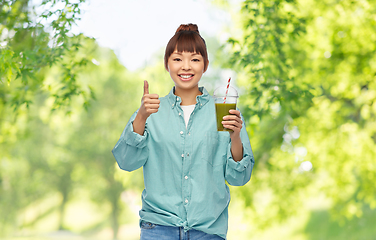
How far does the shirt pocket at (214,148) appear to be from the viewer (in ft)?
5.98

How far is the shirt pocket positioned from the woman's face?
31cm

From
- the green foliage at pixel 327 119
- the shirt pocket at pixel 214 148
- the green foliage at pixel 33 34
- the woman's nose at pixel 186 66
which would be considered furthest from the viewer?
the green foliage at pixel 327 119

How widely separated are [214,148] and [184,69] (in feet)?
1.45

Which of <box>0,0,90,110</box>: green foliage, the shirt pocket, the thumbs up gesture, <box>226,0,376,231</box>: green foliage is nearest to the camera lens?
the thumbs up gesture

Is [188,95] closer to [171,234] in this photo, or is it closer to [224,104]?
[224,104]

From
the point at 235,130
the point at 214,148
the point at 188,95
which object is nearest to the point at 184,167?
the point at 214,148

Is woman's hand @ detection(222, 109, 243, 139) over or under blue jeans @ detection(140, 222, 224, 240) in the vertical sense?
over

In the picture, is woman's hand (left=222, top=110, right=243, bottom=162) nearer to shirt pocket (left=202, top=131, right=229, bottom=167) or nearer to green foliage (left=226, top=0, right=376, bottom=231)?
shirt pocket (left=202, top=131, right=229, bottom=167)

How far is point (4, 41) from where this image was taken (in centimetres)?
340

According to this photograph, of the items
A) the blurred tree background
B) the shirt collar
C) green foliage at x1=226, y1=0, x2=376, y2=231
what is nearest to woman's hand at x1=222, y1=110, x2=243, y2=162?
the shirt collar

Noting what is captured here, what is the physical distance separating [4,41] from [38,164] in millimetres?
14785

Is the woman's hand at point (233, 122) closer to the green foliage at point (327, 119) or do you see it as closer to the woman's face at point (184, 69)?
the woman's face at point (184, 69)

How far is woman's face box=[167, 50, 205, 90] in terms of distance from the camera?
195cm

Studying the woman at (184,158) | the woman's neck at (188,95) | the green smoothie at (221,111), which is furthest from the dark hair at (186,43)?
the green smoothie at (221,111)
